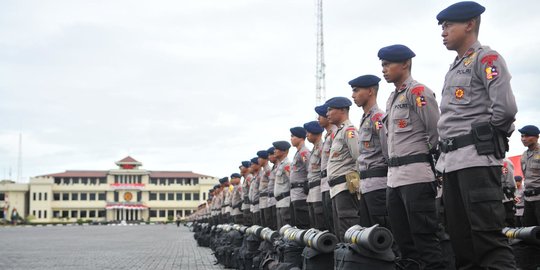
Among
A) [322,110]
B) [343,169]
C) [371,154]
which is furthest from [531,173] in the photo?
[371,154]

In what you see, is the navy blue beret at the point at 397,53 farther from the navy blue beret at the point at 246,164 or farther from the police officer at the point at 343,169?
the navy blue beret at the point at 246,164

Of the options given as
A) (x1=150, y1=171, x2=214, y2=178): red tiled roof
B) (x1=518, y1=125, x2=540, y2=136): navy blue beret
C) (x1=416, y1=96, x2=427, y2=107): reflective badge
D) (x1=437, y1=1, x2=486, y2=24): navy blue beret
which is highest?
(x1=150, y1=171, x2=214, y2=178): red tiled roof

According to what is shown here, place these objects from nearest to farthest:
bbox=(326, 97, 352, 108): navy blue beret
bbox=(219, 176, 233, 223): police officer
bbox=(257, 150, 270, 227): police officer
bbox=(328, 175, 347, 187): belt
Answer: bbox=(328, 175, 347, 187): belt < bbox=(326, 97, 352, 108): navy blue beret < bbox=(257, 150, 270, 227): police officer < bbox=(219, 176, 233, 223): police officer

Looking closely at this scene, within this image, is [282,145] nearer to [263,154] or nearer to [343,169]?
[263,154]

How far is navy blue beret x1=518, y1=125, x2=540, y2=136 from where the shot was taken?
8531 millimetres

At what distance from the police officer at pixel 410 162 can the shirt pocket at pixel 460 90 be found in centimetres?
53

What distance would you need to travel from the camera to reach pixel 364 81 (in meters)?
6.07

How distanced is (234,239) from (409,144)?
17.2 feet

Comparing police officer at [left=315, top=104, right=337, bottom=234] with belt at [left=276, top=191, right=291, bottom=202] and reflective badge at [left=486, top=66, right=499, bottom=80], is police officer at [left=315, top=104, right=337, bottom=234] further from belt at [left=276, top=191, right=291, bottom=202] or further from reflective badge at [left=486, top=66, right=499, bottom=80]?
reflective badge at [left=486, top=66, right=499, bottom=80]

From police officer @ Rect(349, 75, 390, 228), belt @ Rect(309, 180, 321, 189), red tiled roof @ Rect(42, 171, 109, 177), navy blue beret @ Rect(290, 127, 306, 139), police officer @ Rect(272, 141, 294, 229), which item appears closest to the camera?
police officer @ Rect(349, 75, 390, 228)

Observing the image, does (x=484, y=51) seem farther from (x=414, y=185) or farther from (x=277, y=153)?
(x=277, y=153)

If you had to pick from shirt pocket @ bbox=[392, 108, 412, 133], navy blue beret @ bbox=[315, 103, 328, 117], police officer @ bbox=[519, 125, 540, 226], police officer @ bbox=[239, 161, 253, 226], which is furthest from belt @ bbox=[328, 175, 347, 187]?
police officer @ bbox=[239, 161, 253, 226]

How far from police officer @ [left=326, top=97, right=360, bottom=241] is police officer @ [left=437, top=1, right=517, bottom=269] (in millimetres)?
2226

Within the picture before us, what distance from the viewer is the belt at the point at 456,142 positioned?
12.7 feet
